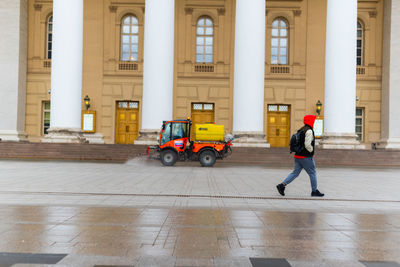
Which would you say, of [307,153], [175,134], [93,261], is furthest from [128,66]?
[93,261]

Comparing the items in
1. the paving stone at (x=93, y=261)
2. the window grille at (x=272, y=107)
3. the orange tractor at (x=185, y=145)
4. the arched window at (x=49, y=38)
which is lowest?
the paving stone at (x=93, y=261)

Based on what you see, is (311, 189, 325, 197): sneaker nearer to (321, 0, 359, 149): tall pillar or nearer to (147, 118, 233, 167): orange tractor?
(147, 118, 233, 167): orange tractor

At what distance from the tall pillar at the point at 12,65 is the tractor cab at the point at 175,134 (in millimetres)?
14431

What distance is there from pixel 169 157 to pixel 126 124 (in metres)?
12.3

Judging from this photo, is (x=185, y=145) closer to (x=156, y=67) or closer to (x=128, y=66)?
(x=156, y=67)

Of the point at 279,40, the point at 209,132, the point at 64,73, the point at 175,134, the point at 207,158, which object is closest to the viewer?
the point at 207,158

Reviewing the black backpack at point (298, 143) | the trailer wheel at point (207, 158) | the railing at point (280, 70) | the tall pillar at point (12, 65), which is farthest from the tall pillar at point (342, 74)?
the tall pillar at point (12, 65)

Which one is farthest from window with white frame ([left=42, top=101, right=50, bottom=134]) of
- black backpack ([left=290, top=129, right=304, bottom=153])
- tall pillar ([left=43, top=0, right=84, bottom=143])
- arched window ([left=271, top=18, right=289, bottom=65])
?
black backpack ([left=290, top=129, right=304, bottom=153])

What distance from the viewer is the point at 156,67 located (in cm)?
2445

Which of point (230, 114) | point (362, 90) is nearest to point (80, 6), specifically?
point (230, 114)

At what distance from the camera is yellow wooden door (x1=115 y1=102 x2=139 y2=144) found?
106 feet

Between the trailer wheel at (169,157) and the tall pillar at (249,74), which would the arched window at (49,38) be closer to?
the tall pillar at (249,74)

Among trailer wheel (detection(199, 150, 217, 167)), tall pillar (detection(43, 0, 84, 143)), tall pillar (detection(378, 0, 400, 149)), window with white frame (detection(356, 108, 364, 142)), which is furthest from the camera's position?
window with white frame (detection(356, 108, 364, 142))

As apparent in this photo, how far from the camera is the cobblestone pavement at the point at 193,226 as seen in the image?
4664 mm
